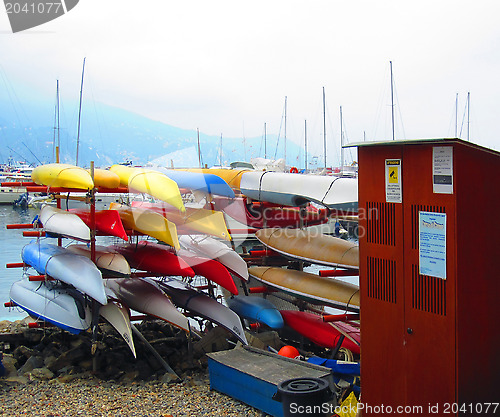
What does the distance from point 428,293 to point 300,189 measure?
469 centimetres

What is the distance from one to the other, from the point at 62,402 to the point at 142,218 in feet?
9.38

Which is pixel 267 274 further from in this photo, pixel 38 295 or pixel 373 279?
pixel 373 279

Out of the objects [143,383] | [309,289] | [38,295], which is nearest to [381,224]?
[309,289]

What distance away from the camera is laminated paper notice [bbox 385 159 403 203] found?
13.3 ft

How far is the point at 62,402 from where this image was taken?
621cm

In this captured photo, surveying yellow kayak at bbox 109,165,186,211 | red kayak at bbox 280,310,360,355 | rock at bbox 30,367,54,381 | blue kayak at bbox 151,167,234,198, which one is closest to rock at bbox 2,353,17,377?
rock at bbox 30,367,54,381

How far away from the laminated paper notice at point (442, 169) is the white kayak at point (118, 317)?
4.77 metres

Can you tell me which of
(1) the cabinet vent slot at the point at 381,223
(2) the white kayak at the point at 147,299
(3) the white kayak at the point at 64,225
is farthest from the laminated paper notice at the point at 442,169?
(3) the white kayak at the point at 64,225

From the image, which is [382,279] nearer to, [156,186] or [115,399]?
[115,399]

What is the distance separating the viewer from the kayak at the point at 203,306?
24.4ft

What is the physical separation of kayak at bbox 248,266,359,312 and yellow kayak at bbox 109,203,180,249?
181 cm

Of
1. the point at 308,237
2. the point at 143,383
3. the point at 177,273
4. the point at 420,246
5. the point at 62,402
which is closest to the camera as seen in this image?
the point at 420,246

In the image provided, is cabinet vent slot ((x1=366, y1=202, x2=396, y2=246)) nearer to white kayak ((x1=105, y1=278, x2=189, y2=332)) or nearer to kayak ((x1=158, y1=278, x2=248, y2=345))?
kayak ((x1=158, y1=278, x2=248, y2=345))

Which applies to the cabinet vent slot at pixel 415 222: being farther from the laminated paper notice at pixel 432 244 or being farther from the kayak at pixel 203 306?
the kayak at pixel 203 306
